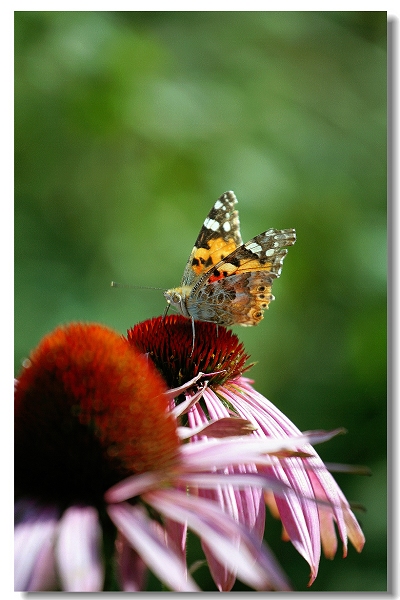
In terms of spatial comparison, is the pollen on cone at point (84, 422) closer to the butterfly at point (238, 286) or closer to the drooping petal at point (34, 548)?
the drooping petal at point (34, 548)

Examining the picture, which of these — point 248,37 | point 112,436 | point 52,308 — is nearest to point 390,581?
point 112,436

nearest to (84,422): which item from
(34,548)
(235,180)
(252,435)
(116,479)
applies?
(116,479)

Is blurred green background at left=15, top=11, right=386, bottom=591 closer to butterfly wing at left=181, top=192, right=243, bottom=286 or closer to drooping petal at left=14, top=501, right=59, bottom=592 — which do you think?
butterfly wing at left=181, top=192, right=243, bottom=286

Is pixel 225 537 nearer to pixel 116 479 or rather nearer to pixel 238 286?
pixel 116 479

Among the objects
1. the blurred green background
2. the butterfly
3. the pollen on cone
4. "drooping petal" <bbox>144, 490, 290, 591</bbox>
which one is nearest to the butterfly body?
the butterfly

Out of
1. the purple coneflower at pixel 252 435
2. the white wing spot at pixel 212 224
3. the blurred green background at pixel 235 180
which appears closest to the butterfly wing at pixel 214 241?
the white wing spot at pixel 212 224
